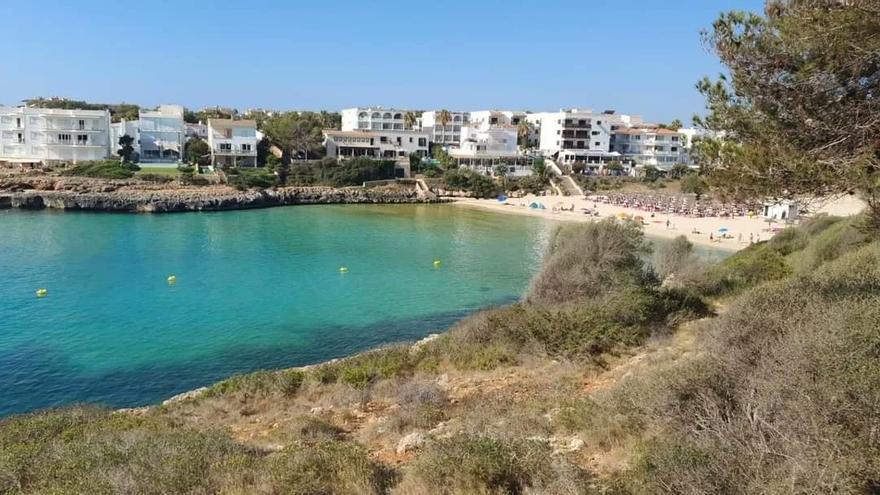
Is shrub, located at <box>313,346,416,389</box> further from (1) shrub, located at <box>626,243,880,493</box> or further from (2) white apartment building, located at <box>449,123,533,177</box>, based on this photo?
(2) white apartment building, located at <box>449,123,533,177</box>

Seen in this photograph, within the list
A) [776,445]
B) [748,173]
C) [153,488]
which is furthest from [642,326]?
[153,488]

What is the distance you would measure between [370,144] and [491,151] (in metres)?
18.6

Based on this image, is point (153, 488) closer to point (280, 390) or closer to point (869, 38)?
point (280, 390)

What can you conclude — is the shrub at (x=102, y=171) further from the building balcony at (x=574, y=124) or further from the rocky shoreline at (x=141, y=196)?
the building balcony at (x=574, y=124)

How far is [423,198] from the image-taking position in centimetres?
7312

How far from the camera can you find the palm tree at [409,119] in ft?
318

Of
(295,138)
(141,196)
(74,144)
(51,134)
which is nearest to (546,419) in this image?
(141,196)

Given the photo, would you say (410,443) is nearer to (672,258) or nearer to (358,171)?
(672,258)

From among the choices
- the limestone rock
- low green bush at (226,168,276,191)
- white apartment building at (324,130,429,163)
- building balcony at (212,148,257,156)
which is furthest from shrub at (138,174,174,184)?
the limestone rock

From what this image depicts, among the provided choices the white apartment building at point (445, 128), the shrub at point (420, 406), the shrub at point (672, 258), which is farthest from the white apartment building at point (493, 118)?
the shrub at point (420, 406)

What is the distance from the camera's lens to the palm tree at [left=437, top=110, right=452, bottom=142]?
97875mm

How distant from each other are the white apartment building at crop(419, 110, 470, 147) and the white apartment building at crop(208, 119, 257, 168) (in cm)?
3117

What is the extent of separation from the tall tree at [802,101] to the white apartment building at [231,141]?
248ft

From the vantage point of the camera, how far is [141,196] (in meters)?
59.1
